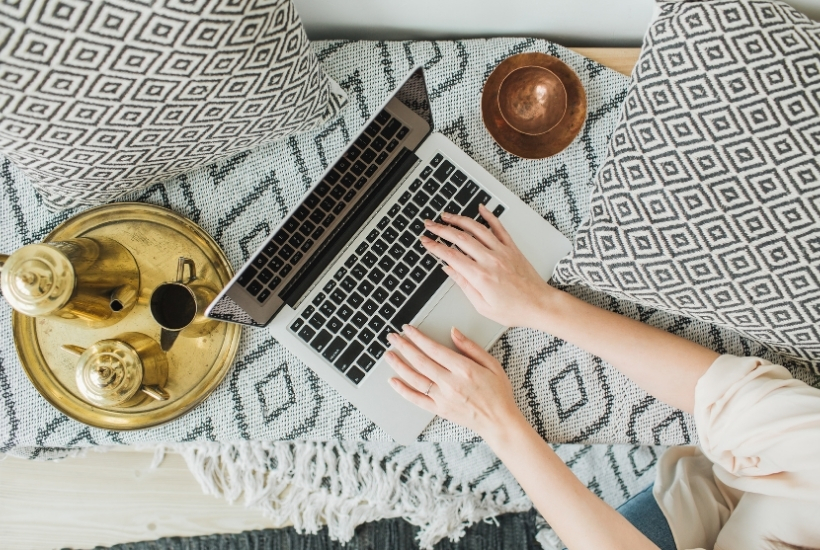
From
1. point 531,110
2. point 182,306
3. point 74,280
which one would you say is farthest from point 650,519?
point 74,280

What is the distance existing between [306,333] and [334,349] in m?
0.04

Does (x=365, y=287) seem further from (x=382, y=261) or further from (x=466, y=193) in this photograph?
(x=466, y=193)

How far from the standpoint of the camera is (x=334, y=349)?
70 cm

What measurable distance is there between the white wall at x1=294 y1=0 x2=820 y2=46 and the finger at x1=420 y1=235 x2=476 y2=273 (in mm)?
324

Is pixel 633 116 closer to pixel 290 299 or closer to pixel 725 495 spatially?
pixel 290 299

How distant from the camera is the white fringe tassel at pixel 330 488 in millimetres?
916

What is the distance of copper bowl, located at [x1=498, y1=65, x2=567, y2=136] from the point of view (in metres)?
0.72

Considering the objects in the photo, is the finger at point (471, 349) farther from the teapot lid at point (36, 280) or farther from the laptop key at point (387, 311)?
the teapot lid at point (36, 280)

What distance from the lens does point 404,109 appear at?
68cm

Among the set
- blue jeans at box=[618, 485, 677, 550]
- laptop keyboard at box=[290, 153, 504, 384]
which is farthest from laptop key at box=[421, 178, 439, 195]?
blue jeans at box=[618, 485, 677, 550]

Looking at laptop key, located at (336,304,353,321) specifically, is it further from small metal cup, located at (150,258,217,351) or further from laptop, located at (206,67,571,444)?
small metal cup, located at (150,258,217,351)

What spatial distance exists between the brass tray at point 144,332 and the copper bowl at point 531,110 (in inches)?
16.9

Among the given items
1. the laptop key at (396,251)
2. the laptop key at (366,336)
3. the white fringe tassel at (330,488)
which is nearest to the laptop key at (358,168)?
the laptop key at (396,251)

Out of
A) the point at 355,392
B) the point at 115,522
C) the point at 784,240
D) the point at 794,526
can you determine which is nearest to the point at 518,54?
the point at 784,240
